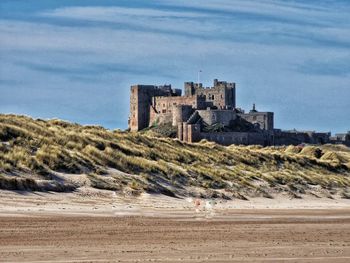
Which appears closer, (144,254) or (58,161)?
(144,254)

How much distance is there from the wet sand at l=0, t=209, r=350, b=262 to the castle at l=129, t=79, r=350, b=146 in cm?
5207

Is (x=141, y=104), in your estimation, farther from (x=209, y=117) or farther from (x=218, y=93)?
(x=209, y=117)

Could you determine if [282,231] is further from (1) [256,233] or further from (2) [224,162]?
(2) [224,162]

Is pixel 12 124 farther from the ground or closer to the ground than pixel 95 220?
farther from the ground

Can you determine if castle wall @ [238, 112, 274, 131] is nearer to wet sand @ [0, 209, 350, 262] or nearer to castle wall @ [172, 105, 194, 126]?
castle wall @ [172, 105, 194, 126]

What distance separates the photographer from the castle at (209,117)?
7719 cm

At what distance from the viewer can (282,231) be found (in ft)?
54.9

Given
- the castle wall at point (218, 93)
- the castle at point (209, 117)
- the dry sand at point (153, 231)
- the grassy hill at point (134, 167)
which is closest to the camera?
the dry sand at point (153, 231)

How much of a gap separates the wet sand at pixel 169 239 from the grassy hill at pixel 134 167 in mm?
5038

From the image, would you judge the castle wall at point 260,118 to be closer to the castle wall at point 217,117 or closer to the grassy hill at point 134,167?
the castle wall at point 217,117

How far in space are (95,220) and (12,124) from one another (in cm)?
1196

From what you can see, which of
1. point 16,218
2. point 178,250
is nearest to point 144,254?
point 178,250

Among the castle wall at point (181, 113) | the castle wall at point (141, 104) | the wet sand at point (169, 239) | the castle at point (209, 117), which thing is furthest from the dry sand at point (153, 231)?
the castle wall at point (141, 104)

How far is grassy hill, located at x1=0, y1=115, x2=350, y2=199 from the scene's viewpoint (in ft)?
77.4
